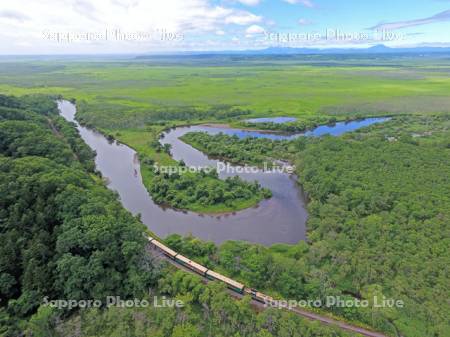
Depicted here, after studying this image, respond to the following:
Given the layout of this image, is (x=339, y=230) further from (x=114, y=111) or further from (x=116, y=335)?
(x=114, y=111)

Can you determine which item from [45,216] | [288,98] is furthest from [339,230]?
[288,98]

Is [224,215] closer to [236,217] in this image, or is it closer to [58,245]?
[236,217]

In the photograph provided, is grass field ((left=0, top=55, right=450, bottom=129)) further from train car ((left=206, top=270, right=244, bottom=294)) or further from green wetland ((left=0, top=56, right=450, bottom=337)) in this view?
train car ((left=206, top=270, right=244, bottom=294))

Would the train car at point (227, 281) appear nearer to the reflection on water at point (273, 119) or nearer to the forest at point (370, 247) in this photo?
the forest at point (370, 247)

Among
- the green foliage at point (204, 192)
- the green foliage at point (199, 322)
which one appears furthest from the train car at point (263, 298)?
the green foliage at point (204, 192)

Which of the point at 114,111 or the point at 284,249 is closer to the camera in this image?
the point at 284,249

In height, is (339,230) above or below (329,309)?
above
